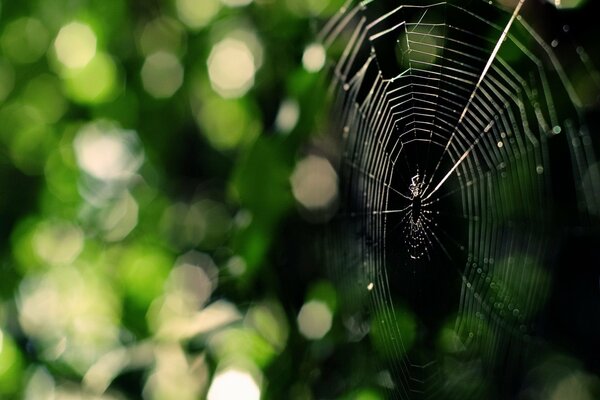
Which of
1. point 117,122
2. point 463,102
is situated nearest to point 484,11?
point 463,102

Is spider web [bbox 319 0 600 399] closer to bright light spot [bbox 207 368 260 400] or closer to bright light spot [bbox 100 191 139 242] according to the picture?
bright light spot [bbox 207 368 260 400]

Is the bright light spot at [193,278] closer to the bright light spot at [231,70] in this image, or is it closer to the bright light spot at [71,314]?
the bright light spot at [71,314]

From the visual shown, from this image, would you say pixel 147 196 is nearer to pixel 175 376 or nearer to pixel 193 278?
pixel 193 278

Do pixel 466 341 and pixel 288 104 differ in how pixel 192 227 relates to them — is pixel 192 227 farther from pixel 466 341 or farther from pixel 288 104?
pixel 466 341

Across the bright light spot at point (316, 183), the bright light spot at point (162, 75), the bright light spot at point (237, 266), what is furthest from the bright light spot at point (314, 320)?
the bright light spot at point (162, 75)

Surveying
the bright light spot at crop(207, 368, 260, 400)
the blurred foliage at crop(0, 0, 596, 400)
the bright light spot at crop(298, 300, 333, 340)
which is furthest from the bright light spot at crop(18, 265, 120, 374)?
the bright light spot at crop(298, 300, 333, 340)

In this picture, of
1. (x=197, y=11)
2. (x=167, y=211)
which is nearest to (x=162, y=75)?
(x=197, y=11)
